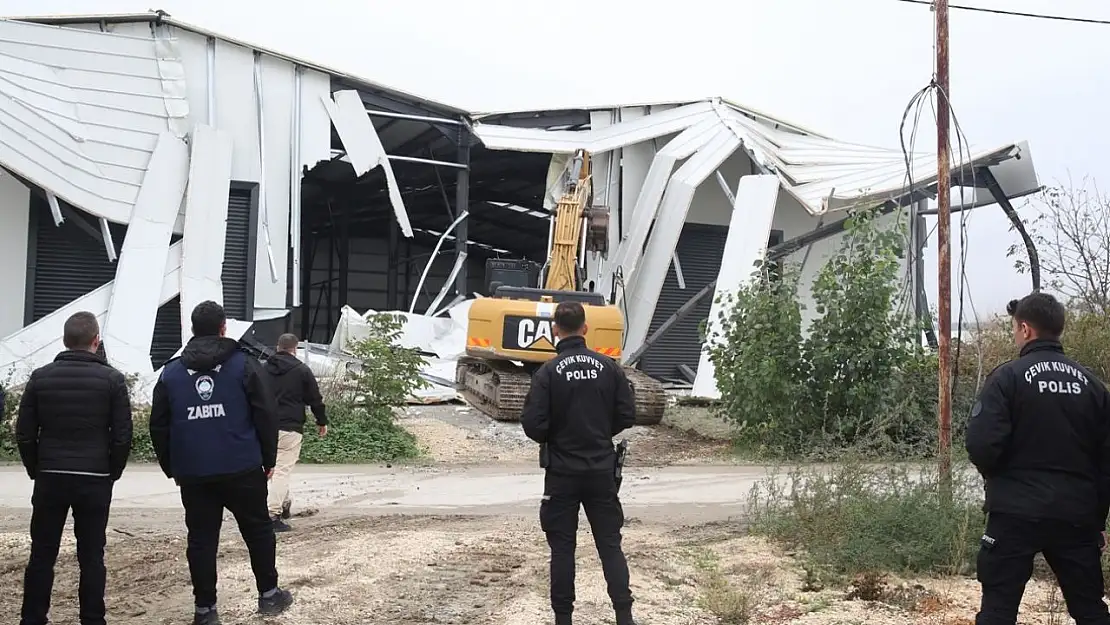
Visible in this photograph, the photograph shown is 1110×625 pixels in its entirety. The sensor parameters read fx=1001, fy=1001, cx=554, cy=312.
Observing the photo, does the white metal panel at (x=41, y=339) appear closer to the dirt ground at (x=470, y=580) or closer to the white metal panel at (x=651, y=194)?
the dirt ground at (x=470, y=580)

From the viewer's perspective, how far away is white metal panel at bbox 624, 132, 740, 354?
2317 centimetres

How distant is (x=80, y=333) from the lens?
538 centimetres

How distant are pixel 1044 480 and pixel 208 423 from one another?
4.21 m

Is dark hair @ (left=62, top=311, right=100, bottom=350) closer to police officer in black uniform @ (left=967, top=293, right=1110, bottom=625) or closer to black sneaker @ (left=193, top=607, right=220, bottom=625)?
black sneaker @ (left=193, top=607, right=220, bottom=625)

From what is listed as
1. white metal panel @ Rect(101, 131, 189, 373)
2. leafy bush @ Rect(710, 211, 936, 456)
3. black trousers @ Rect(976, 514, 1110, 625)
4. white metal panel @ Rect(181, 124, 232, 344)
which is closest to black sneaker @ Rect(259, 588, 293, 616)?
black trousers @ Rect(976, 514, 1110, 625)

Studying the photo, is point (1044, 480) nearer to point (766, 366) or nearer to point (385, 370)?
point (766, 366)

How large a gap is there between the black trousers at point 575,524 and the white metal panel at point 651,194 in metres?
18.1

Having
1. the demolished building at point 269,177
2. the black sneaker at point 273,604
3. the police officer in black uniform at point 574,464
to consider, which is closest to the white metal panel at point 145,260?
the demolished building at point 269,177

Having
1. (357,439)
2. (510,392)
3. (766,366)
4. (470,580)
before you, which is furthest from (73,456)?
(510,392)

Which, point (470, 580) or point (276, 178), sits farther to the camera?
point (276, 178)

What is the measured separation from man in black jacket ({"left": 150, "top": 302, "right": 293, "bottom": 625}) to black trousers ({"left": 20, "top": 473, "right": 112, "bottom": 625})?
0.41 meters

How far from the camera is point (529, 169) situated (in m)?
29.1

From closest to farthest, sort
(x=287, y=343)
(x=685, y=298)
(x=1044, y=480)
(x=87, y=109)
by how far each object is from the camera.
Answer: (x=1044, y=480), (x=287, y=343), (x=87, y=109), (x=685, y=298)

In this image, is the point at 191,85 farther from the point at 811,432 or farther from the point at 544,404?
the point at 544,404
